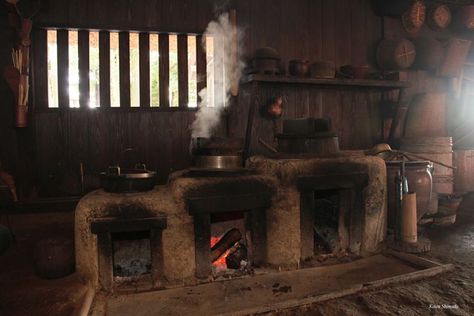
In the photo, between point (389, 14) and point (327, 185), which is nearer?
point (327, 185)

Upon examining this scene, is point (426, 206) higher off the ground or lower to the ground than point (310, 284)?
higher

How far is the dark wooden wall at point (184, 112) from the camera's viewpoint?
4.79 meters

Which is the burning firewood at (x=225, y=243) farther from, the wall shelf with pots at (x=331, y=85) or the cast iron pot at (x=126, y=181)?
the wall shelf with pots at (x=331, y=85)

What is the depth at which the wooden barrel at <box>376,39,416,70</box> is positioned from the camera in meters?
6.13

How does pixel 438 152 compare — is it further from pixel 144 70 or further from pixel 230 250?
pixel 144 70

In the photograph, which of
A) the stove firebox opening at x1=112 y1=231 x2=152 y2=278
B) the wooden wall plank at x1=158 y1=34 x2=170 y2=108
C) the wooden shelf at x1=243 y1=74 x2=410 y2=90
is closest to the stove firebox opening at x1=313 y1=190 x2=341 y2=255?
the wooden shelf at x1=243 y1=74 x2=410 y2=90

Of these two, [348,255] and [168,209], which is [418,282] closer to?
[348,255]

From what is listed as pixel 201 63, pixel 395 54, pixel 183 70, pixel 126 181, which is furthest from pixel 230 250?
pixel 395 54

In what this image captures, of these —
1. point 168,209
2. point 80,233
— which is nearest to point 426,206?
point 168,209

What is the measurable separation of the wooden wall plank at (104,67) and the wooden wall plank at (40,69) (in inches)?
28.6

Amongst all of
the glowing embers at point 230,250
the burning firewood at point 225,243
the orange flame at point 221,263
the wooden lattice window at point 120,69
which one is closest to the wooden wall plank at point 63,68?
the wooden lattice window at point 120,69

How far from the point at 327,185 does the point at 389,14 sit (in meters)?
4.31

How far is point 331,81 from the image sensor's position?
216 inches

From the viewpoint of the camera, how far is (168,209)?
330cm
